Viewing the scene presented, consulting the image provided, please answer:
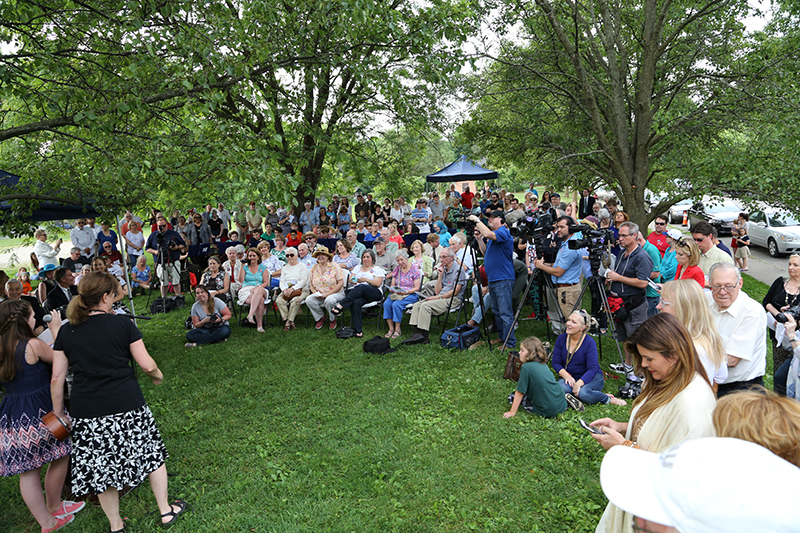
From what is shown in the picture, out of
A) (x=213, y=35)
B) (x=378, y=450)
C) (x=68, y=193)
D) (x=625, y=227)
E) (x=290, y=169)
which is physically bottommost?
(x=378, y=450)

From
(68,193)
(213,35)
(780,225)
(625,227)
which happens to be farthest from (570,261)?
(780,225)

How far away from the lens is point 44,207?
700cm

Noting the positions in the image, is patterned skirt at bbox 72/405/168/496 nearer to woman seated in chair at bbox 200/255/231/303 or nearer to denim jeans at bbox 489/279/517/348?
denim jeans at bbox 489/279/517/348

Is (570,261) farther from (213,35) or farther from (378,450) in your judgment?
(213,35)

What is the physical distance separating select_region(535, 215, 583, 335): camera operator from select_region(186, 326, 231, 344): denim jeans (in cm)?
517

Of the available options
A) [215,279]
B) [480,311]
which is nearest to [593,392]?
[480,311]

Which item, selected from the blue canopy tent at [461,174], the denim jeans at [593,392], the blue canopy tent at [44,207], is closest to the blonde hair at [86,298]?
the blue canopy tent at [44,207]

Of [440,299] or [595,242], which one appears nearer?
[595,242]

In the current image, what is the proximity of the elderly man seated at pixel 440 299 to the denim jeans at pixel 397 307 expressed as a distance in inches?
7.5

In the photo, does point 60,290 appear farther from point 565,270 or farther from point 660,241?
point 660,241

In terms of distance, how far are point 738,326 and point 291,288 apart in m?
6.65

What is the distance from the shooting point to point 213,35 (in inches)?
226

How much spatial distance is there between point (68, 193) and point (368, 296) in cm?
448

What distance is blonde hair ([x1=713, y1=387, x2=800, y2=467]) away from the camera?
1227 mm
